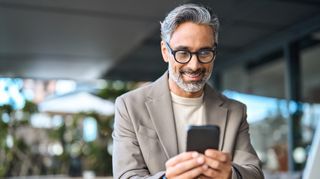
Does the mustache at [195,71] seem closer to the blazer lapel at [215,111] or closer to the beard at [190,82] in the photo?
the beard at [190,82]

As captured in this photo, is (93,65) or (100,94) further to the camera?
(100,94)

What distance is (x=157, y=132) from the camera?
1.46m

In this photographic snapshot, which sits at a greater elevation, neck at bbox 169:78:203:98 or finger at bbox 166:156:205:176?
neck at bbox 169:78:203:98

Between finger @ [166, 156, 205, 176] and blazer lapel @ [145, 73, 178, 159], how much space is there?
25cm

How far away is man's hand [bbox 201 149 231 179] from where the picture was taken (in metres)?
1.17

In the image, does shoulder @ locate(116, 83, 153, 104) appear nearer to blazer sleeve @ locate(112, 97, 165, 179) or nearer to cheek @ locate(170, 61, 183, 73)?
blazer sleeve @ locate(112, 97, 165, 179)

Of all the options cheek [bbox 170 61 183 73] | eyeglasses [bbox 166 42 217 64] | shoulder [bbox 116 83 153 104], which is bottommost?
shoulder [bbox 116 83 153 104]

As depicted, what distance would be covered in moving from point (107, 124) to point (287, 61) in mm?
3768

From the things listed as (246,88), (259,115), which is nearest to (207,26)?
(259,115)

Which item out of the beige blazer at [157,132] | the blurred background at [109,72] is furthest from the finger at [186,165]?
the blurred background at [109,72]

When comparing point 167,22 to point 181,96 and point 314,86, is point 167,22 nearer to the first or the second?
point 181,96

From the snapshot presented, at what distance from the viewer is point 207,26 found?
1.40 m

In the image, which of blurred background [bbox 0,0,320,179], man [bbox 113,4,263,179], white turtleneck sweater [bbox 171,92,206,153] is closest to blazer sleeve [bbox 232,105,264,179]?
man [bbox 113,4,263,179]

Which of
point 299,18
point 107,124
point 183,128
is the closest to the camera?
point 183,128
